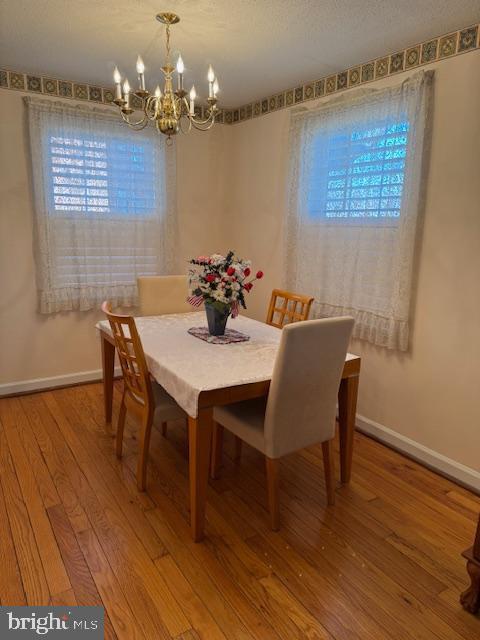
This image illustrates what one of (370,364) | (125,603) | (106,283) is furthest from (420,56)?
(125,603)

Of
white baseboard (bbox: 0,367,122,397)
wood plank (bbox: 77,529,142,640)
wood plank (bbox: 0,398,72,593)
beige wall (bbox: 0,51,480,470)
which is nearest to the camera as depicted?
wood plank (bbox: 77,529,142,640)

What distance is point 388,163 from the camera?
2.74 metres

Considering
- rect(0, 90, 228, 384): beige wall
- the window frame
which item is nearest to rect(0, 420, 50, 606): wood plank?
rect(0, 90, 228, 384): beige wall

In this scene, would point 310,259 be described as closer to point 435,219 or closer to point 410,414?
point 435,219

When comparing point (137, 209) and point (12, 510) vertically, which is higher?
point (137, 209)

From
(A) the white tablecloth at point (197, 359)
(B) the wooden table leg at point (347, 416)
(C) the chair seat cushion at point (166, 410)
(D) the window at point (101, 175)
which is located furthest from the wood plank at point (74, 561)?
(D) the window at point (101, 175)

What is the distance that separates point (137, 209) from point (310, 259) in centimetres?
159

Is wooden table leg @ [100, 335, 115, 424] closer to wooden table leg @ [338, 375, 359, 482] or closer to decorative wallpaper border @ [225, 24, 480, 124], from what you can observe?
wooden table leg @ [338, 375, 359, 482]

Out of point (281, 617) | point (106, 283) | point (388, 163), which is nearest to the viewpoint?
point (281, 617)

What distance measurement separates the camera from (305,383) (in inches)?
77.5

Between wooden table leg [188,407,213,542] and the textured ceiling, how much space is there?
6.46 ft

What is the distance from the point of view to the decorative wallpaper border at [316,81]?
7.82 feet

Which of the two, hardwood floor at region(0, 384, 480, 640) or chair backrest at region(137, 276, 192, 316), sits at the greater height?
chair backrest at region(137, 276, 192, 316)

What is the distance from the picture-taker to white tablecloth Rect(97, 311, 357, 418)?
1919 mm
